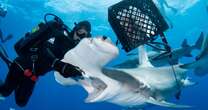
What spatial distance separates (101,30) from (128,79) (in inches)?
1324

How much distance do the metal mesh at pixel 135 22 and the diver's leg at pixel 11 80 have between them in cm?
221

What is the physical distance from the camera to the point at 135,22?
13.6ft

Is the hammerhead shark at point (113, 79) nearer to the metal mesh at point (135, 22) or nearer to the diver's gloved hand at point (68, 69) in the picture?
the diver's gloved hand at point (68, 69)

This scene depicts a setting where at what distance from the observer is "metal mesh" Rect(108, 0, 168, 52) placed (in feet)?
13.5

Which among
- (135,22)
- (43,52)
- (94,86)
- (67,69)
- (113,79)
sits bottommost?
(94,86)

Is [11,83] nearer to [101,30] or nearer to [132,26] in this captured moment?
[132,26]

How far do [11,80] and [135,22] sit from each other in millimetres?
2810

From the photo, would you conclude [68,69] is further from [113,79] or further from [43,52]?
[43,52]

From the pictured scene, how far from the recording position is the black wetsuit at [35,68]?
4.31 metres

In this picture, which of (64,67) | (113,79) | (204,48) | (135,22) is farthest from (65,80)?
(204,48)

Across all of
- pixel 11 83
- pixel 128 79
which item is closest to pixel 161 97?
pixel 128 79

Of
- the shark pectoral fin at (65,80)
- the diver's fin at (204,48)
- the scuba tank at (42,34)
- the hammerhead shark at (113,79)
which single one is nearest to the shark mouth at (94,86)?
the hammerhead shark at (113,79)

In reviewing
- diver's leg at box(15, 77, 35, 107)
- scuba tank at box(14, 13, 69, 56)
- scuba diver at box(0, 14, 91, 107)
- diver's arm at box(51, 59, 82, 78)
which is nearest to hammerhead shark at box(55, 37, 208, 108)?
diver's arm at box(51, 59, 82, 78)

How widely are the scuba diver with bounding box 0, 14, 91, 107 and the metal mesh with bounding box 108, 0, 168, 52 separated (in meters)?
0.80
